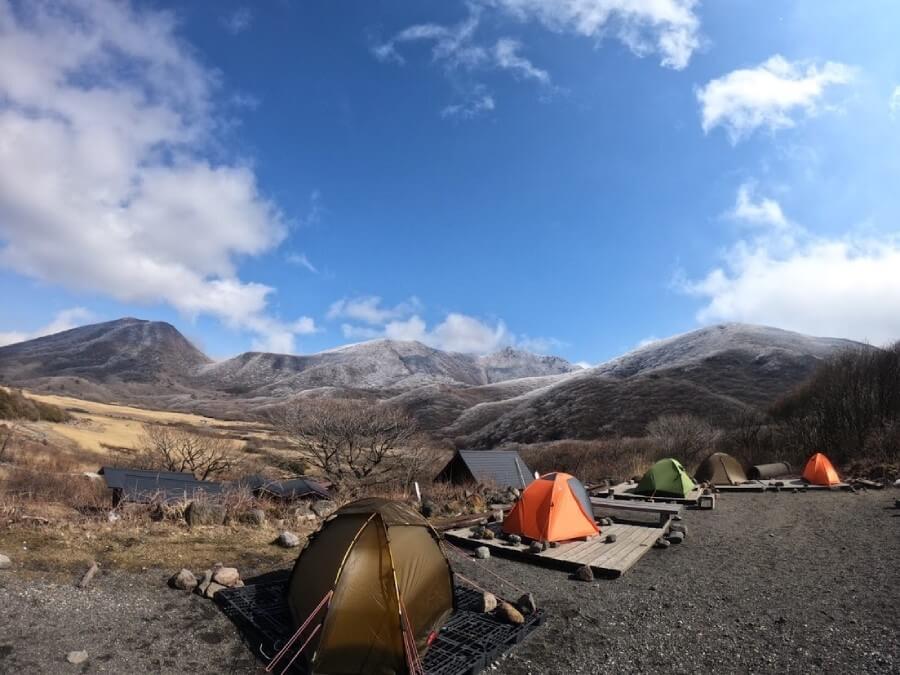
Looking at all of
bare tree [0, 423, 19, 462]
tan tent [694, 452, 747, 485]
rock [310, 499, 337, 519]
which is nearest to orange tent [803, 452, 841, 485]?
tan tent [694, 452, 747, 485]

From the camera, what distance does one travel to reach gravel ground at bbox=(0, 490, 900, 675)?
5523mm

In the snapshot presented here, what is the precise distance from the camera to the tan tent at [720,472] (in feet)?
71.5

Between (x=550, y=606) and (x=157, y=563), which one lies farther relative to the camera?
(x=157, y=563)

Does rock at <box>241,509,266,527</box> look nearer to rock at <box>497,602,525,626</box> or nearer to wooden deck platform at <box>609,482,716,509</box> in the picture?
rock at <box>497,602,525,626</box>

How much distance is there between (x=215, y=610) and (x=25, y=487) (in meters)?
15.2

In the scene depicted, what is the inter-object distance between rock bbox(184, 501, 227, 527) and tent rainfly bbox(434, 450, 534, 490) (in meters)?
10.9

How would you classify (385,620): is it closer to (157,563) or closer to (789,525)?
(157,563)

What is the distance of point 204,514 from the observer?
35.5ft

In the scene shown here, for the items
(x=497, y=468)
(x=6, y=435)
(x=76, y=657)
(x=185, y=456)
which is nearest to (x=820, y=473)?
(x=497, y=468)

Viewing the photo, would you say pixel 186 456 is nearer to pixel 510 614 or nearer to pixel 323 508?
pixel 323 508

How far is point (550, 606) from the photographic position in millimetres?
7488

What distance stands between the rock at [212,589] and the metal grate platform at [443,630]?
9cm

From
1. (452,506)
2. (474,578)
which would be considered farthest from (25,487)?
(474,578)

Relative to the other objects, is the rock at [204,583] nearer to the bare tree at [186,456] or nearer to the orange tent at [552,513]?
the orange tent at [552,513]
